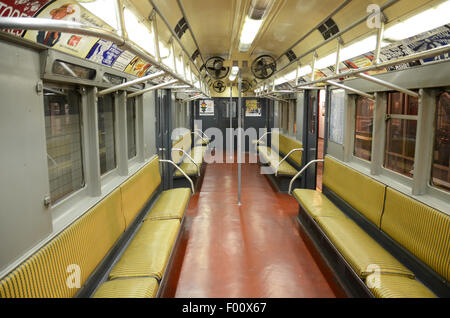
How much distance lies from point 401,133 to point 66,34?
3777 millimetres

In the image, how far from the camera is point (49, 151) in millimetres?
2746

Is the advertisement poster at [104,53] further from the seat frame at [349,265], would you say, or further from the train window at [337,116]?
the train window at [337,116]

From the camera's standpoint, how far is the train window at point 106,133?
13.3 feet

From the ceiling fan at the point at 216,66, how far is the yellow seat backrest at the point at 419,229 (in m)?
6.24

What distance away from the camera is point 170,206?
5.03 meters

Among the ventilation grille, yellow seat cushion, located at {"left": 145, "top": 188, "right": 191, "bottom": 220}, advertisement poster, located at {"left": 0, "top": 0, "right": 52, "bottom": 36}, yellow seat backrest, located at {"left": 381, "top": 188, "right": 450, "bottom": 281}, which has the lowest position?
yellow seat cushion, located at {"left": 145, "top": 188, "right": 191, "bottom": 220}

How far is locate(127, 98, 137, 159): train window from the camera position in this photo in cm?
528

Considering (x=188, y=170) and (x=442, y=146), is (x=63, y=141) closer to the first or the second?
(x=442, y=146)

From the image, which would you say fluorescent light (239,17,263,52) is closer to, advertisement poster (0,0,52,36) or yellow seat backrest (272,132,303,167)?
advertisement poster (0,0,52,36)

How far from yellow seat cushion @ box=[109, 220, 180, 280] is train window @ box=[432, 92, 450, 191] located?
2826 millimetres

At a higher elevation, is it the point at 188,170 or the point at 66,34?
the point at 66,34

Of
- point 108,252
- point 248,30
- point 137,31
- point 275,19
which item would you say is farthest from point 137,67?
point 108,252

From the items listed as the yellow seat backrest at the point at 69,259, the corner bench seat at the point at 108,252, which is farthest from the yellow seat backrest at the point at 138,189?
the yellow seat backrest at the point at 69,259

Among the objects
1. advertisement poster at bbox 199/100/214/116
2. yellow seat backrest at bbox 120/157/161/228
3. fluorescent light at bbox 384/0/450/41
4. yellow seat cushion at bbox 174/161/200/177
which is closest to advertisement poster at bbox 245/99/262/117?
advertisement poster at bbox 199/100/214/116
